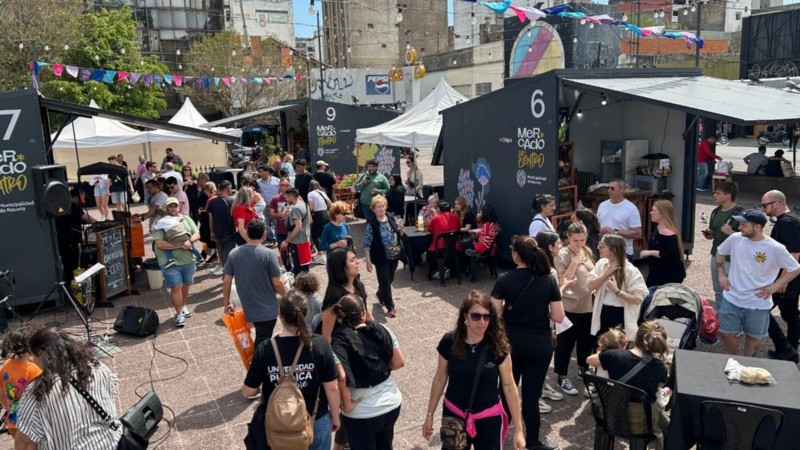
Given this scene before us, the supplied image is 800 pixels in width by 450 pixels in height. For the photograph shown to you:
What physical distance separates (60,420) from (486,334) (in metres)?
2.38

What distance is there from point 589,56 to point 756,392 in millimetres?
32771

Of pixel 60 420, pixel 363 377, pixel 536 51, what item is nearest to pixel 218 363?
pixel 60 420

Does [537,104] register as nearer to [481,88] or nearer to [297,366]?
[297,366]

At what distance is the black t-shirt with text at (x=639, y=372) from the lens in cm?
381

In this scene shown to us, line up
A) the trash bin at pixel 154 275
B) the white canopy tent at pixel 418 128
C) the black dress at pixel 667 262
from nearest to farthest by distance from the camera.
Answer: the black dress at pixel 667 262
the trash bin at pixel 154 275
the white canopy tent at pixel 418 128

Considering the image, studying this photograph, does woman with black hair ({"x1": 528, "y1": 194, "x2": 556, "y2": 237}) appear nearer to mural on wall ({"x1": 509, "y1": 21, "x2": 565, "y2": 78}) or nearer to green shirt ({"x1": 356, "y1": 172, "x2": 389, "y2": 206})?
green shirt ({"x1": 356, "y1": 172, "x2": 389, "y2": 206})

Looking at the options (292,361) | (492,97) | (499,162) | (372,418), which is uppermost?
(492,97)

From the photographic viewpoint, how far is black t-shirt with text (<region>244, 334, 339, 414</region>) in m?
3.31

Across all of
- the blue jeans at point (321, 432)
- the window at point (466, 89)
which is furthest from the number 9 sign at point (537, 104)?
the window at point (466, 89)

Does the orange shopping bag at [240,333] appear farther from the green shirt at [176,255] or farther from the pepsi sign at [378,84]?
the pepsi sign at [378,84]

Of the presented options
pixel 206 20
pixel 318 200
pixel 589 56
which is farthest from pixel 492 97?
pixel 206 20

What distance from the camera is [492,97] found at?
9.47m

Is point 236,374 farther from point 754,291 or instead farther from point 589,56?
point 589,56

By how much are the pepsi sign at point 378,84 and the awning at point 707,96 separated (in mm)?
39153
